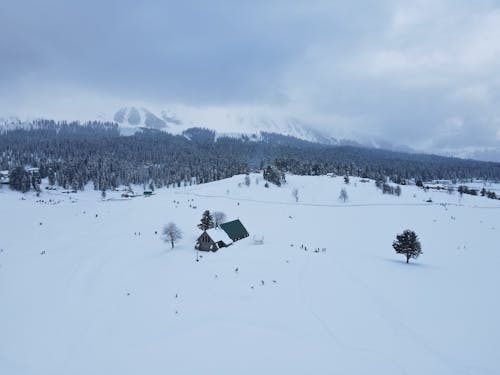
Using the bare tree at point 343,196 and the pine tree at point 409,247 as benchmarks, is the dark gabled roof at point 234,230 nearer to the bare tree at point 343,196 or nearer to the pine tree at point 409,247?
the pine tree at point 409,247

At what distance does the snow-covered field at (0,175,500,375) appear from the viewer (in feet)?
57.5

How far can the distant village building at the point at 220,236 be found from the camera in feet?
130

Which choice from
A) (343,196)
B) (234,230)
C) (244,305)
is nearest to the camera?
(244,305)

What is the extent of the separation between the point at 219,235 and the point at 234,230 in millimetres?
5088

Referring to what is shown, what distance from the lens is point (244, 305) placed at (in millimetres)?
23375

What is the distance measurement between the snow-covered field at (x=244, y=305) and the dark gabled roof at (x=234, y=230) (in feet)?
10.3

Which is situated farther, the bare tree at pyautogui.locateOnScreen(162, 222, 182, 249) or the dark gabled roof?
the dark gabled roof

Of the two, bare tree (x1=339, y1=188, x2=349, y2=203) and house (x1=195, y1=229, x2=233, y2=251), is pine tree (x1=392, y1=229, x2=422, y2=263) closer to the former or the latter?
house (x1=195, y1=229, x2=233, y2=251)

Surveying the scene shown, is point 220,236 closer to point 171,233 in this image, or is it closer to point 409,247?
point 171,233

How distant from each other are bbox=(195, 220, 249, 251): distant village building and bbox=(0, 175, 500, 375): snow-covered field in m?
1.56

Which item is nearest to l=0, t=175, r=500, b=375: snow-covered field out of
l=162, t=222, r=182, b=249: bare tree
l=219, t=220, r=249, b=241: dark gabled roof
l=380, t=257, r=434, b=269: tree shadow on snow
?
l=380, t=257, r=434, b=269: tree shadow on snow

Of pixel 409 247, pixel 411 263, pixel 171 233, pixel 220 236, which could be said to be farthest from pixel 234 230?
pixel 411 263

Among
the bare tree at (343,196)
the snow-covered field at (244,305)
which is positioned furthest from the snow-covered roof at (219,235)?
the bare tree at (343,196)

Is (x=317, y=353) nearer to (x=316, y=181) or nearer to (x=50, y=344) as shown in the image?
(x=50, y=344)
